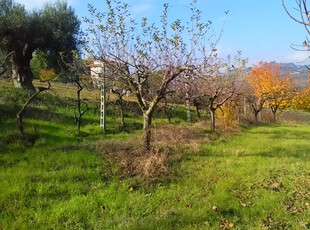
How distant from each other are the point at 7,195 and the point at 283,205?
5.33 meters

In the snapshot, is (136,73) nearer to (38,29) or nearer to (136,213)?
(136,213)

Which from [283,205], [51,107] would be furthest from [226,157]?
[51,107]

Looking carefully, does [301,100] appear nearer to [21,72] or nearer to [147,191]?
[21,72]

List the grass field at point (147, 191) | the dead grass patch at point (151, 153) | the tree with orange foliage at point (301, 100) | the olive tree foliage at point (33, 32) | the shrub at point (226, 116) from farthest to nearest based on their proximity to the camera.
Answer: the tree with orange foliage at point (301, 100) → the shrub at point (226, 116) → the olive tree foliage at point (33, 32) → the dead grass patch at point (151, 153) → the grass field at point (147, 191)

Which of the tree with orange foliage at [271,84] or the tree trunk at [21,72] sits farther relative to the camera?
the tree with orange foliage at [271,84]

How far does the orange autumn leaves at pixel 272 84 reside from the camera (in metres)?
29.1

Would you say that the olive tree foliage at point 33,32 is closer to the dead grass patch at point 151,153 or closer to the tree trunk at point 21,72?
the tree trunk at point 21,72

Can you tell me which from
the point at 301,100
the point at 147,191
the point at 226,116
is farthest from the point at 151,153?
the point at 301,100

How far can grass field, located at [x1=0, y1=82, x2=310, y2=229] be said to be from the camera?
4180 millimetres

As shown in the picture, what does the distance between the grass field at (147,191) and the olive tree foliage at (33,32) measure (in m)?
6.88

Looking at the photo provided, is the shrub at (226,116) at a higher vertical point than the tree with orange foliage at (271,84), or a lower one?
lower

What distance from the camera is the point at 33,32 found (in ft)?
46.4

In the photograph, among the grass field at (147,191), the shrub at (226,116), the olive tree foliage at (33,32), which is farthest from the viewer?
the shrub at (226,116)

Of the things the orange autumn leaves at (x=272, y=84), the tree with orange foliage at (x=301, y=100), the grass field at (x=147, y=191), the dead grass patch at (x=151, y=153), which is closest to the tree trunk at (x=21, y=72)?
the grass field at (x=147, y=191)
